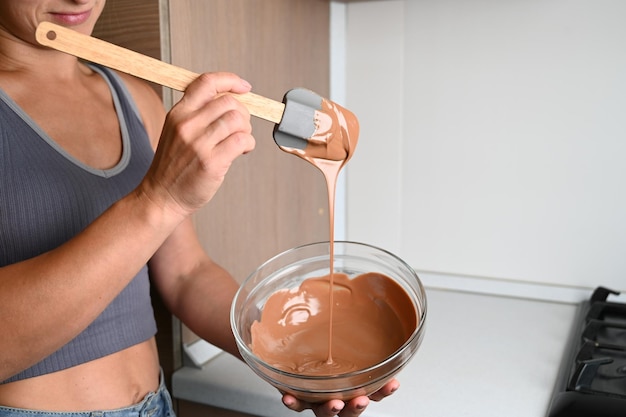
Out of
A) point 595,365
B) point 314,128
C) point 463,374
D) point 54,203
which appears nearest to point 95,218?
point 54,203

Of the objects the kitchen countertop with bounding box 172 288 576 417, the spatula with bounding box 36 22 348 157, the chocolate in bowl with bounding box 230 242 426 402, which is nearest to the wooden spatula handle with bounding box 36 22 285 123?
the spatula with bounding box 36 22 348 157

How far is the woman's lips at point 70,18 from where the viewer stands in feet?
2.55

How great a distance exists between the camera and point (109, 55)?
615 millimetres

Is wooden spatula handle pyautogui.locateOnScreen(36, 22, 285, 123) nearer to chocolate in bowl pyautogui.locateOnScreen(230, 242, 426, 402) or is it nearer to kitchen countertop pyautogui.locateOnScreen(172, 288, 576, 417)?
chocolate in bowl pyautogui.locateOnScreen(230, 242, 426, 402)

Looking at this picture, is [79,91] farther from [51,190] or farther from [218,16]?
[218,16]

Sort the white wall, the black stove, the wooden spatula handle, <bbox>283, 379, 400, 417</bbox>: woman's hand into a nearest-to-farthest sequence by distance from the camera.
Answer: the wooden spatula handle → <bbox>283, 379, 400, 417</bbox>: woman's hand → the black stove → the white wall

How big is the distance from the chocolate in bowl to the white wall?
69 cm

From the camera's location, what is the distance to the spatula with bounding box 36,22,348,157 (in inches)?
24.0

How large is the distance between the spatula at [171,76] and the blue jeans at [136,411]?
0.41 metres

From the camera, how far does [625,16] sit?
1279 millimetres

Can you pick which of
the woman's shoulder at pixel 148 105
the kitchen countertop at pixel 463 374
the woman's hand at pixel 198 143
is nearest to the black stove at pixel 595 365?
the kitchen countertop at pixel 463 374

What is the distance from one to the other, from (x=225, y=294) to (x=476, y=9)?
85 cm

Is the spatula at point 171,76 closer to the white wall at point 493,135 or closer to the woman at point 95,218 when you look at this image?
the woman at point 95,218

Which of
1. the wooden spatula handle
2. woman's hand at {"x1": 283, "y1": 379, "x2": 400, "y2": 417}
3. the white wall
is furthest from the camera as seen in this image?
the white wall
